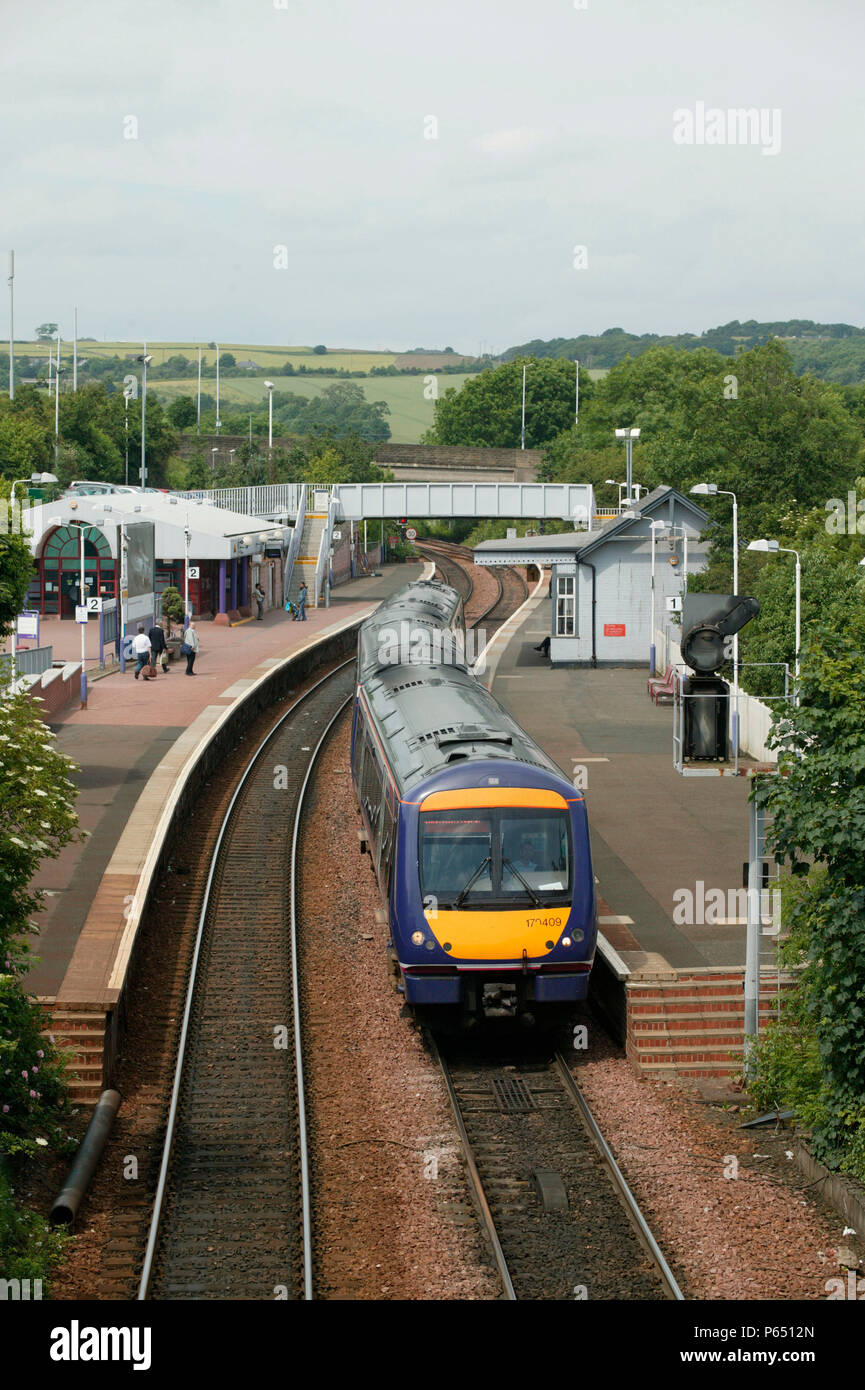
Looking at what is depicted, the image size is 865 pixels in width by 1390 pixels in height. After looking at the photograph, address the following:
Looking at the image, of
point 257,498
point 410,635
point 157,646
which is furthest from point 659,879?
point 257,498

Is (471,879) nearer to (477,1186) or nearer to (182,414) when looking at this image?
(477,1186)

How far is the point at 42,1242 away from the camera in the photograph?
36.7 ft

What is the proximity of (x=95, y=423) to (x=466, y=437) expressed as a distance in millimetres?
49589

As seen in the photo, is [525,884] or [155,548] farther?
[155,548]

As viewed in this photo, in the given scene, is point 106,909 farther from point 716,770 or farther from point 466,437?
point 466,437

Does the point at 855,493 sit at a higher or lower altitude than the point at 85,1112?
higher

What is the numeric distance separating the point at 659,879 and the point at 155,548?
29606mm

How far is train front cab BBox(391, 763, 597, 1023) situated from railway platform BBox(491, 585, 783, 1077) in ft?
4.18

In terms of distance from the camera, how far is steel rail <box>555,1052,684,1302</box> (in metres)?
11.0

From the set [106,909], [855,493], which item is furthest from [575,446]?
[106,909]

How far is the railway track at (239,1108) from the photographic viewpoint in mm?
11461

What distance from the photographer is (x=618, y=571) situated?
4475cm

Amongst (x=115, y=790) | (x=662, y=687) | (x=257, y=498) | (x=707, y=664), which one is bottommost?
(x=115, y=790)

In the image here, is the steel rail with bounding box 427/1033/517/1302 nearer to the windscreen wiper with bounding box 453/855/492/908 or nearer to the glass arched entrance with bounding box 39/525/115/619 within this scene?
the windscreen wiper with bounding box 453/855/492/908
